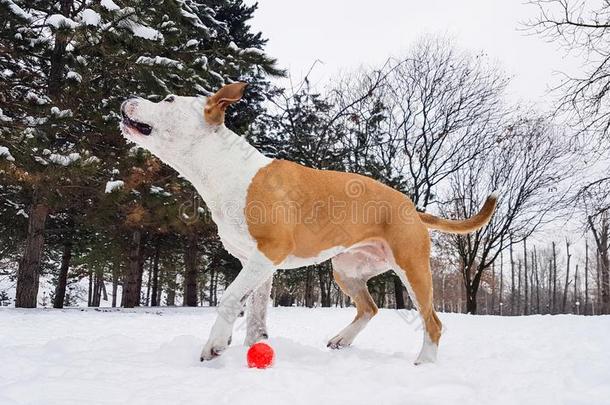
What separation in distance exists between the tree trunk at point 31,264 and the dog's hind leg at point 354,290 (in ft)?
27.6

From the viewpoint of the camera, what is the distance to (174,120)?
123 inches

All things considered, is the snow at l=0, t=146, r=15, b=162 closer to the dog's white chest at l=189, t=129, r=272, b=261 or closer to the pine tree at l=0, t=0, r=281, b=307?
the pine tree at l=0, t=0, r=281, b=307

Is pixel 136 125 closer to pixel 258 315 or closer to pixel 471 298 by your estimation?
pixel 258 315

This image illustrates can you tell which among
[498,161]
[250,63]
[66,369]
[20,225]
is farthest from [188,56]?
[498,161]

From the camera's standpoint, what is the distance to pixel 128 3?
28.5 feet

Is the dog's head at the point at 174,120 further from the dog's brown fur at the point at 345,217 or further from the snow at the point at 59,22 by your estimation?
the snow at the point at 59,22

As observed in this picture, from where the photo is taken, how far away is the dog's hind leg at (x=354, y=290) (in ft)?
13.2

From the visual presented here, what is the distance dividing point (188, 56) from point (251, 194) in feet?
27.3

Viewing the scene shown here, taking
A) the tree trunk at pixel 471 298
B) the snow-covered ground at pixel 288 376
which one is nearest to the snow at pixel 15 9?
the snow-covered ground at pixel 288 376

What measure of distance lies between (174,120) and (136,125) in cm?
27

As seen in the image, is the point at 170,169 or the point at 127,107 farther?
the point at 170,169

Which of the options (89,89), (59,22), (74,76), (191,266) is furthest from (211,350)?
(191,266)

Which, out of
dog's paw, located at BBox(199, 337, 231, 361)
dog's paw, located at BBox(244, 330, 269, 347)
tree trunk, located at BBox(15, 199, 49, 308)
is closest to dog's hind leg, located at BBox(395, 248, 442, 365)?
dog's paw, located at BBox(244, 330, 269, 347)

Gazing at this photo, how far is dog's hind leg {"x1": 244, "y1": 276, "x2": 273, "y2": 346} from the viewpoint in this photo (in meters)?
3.50
